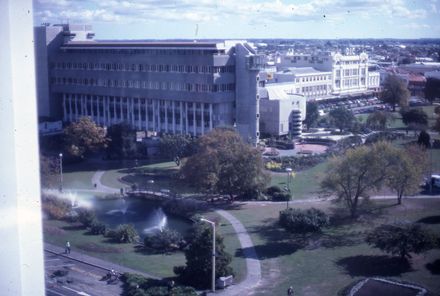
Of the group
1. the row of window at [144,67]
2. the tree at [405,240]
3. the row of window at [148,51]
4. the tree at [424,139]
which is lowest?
the tree at [405,240]

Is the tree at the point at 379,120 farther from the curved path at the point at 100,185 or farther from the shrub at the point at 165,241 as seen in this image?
the shrub at the point at 165,241

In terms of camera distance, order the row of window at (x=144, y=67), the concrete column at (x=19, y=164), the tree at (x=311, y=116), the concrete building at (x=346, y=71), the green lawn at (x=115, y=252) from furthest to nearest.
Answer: the concrete building at (x=346, y=71) → the tree at (x=311, y=116) → the row of window at (x=144, y=67) → the green lawn at (x=115, y=252) → the concrete column at (x=19, y=164)

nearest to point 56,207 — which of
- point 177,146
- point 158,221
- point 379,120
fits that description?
point 158,221

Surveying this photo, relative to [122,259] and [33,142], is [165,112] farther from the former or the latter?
[33,142]

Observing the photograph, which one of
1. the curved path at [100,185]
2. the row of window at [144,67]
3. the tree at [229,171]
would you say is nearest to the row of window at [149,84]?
the row of window at [144,67]

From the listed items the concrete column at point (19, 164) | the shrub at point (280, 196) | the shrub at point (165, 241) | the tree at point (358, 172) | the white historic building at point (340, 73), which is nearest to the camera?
the concrete column at point (19, 164)

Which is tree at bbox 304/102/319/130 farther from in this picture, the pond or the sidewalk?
the sidewalk
